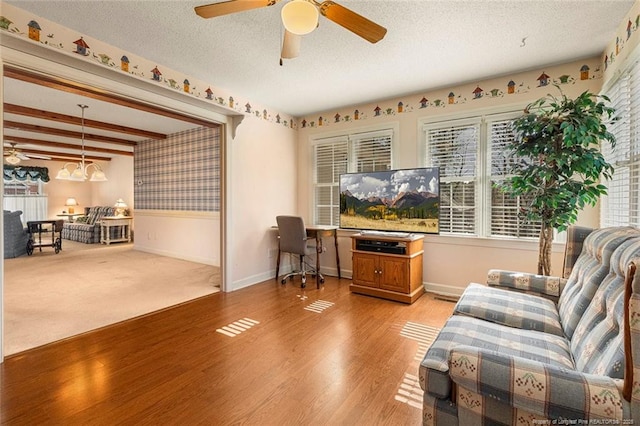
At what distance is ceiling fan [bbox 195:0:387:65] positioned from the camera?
1503 mm

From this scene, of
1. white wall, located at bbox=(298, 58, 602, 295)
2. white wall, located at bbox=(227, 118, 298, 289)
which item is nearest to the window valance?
white wall, located at bbox=(227, 118, 298, 289)

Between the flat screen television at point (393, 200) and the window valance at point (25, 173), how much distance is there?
10.0 metres

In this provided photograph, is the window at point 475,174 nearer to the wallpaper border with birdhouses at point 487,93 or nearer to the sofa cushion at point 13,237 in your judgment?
the wallpaper border with birdhouses at point 487,93

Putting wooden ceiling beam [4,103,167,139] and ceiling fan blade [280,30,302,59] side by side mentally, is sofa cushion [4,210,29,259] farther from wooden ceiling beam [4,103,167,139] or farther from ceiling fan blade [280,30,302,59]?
ceiling fan blade [280,30,302,59]

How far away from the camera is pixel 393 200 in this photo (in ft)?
11.7

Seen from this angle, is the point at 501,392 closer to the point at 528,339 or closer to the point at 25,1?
the point at 528,339

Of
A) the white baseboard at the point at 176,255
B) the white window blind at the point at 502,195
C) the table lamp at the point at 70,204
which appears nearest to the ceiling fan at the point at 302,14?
the white window blind at the point at 502,195

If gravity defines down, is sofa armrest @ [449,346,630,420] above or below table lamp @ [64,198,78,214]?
below

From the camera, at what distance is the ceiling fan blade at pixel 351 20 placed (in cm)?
164

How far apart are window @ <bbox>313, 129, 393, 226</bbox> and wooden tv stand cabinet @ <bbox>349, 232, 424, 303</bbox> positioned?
1.02 m

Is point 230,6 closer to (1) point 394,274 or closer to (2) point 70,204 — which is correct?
(1) point 394,274

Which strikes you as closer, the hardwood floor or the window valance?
the hardwood floor

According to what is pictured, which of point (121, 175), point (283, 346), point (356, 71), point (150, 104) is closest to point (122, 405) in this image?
point (283, 346)

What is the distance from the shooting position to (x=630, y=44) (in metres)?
2.12
